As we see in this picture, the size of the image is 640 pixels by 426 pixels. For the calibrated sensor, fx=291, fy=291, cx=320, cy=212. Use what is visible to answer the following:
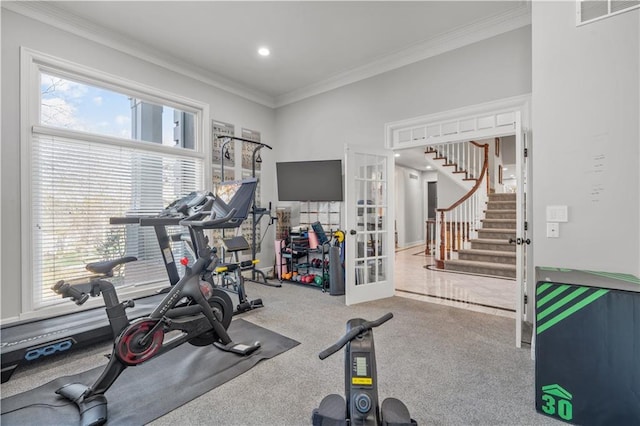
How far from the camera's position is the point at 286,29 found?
3.45 metres

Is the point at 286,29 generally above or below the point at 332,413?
above

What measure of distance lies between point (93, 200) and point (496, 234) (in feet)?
23.1

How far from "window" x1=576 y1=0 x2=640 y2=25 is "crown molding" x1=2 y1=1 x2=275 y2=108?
14.3ft

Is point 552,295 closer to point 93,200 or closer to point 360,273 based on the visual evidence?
point 360,273

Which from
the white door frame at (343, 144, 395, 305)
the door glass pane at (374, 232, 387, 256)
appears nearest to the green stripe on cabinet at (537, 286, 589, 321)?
the white door frame at (343, 144, 395, 305)

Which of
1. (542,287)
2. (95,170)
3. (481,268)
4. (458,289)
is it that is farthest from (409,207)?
(95,170)

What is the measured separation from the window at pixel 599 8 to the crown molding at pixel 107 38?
14.3 feet

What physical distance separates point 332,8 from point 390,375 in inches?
138

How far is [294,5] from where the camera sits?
3027mm

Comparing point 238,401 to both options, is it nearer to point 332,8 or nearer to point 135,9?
point 332,8

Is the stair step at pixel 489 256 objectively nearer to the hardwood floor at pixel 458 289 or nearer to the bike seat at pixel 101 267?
the hardwood floor at pixel 458 289

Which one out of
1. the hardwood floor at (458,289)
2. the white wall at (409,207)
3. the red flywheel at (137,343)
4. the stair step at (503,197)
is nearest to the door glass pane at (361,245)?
the hardwood floor at (458,289)

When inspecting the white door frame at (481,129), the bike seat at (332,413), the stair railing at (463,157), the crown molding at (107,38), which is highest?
the crown molding at (107,38)

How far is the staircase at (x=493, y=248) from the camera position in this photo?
5.54m
